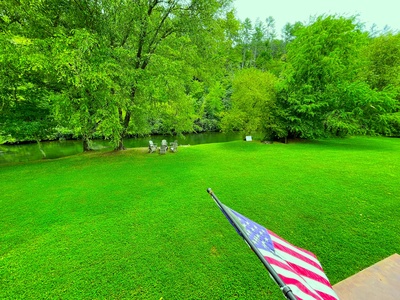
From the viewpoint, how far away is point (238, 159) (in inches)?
325

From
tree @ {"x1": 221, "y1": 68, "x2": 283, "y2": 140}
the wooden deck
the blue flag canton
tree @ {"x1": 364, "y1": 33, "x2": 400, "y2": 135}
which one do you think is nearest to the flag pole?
the blue flag canton

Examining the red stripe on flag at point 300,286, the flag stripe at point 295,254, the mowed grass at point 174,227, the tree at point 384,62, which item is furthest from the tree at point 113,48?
the tree at point 384,62

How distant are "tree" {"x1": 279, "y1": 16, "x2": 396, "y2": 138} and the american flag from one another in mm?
11576

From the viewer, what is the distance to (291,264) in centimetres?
136

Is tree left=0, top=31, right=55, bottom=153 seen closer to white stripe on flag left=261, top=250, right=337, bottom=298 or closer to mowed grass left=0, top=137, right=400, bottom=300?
mowed grass left=0, top=137, right=400, bottom=300

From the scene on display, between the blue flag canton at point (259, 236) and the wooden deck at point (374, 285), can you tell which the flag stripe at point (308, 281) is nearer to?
the blue flag canton at point (259, 236)

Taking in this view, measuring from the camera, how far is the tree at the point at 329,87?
10844 mm

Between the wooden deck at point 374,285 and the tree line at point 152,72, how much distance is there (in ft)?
22.0

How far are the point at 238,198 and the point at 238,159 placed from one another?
13.3ft

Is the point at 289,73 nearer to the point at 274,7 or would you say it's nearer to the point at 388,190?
the point at 388,190

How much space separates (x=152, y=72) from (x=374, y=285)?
319 inches

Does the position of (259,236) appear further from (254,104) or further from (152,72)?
(254,104)

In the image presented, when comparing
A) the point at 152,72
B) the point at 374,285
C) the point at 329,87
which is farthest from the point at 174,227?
the point at 329,87

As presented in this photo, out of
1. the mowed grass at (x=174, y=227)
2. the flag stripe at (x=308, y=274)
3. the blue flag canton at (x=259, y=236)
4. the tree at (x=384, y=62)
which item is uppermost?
the tree at (x=384, y=62)
